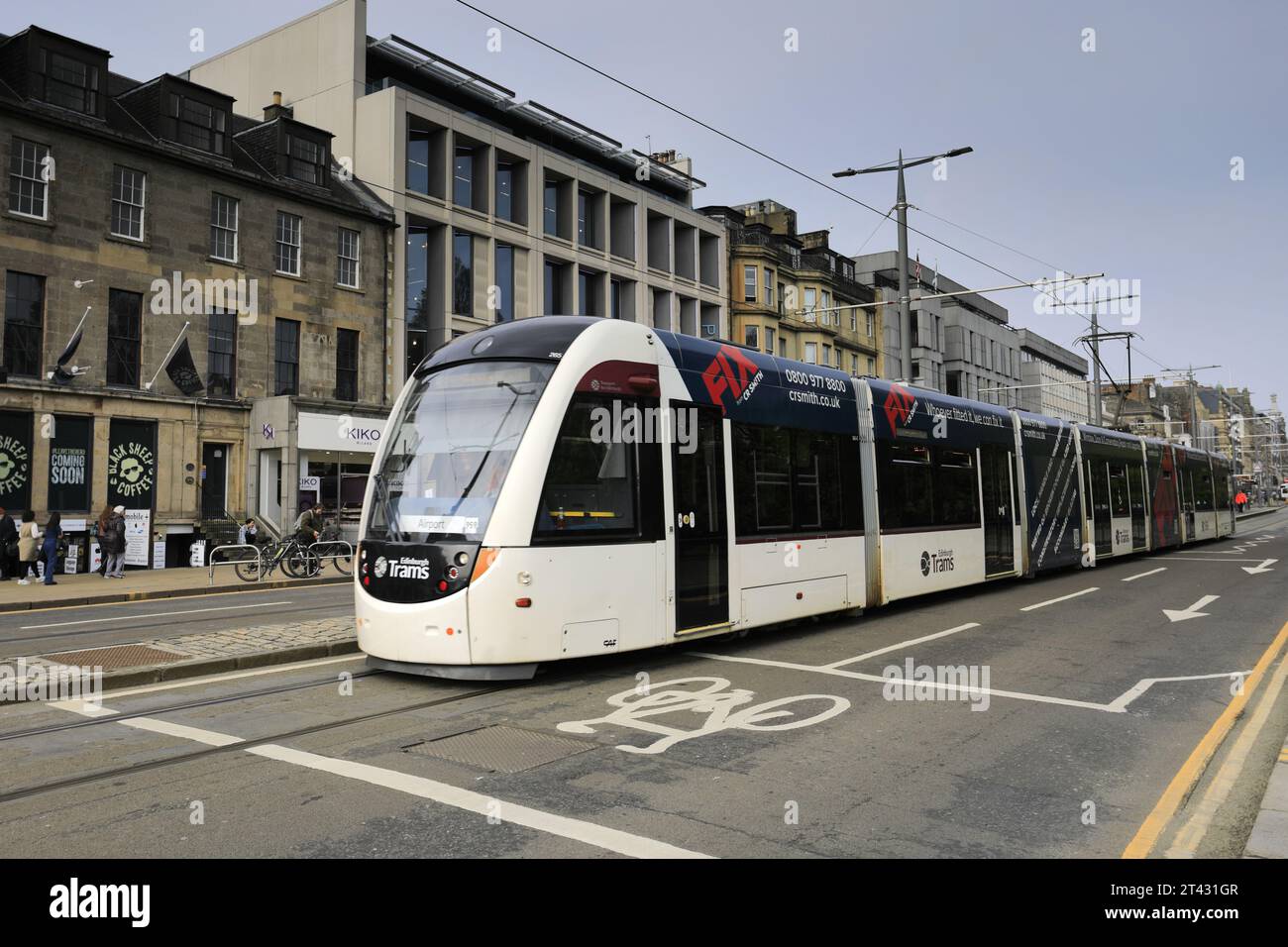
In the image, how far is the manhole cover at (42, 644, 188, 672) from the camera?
853 cm

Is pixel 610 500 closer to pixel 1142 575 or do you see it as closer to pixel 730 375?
pixel 730 375

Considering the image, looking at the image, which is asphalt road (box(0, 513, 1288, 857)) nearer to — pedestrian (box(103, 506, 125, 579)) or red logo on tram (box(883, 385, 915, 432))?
red logo on tram (box(883, 385, 915, 432))

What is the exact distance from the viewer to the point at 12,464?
22.4 m

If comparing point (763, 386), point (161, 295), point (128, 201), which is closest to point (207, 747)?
point (763, 386)

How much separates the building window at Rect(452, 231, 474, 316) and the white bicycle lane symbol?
2690cm

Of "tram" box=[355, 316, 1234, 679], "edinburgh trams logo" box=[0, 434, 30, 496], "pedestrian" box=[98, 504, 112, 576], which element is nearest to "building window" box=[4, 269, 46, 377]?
"edinburgh trams logo" box=[0, 434, 30, 496]

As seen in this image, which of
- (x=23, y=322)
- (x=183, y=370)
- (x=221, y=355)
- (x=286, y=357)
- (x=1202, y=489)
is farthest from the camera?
(x=1202, y=489)

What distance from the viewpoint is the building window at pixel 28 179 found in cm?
2242

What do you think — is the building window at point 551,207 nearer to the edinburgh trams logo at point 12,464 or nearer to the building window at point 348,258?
the building window at point 348,258

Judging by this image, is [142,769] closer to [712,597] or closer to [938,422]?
[712,597]

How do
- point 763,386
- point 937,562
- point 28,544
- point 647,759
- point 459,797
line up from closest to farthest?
point 459,797 < point 647,759 < point 763,386 < point 937,562 < point 28,544

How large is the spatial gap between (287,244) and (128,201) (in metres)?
4.72

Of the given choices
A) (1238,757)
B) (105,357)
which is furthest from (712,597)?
(105,357)
